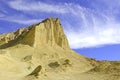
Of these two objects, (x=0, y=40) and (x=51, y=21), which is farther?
(x=0, y=40)

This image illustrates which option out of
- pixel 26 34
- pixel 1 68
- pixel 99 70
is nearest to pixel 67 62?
pixel 99 70

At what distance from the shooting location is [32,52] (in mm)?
57812

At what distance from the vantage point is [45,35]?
218 feet

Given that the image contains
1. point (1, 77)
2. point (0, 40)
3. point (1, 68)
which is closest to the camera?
point (1, 77)

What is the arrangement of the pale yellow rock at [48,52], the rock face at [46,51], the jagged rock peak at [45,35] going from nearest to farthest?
1. the pale yellow rock at [48,52]
2. the rock face at [46,51]
3. the jagged rock peak at [45,35]

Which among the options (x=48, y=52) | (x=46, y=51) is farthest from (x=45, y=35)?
(x=48, y=52)

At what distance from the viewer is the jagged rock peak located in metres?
63.3

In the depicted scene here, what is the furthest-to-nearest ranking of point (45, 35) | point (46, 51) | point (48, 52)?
1. point (45, 35)
2. point (46, 51)
3. point (48, 52)

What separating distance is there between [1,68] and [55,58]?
21.5m

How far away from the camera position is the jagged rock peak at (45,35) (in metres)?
63.3

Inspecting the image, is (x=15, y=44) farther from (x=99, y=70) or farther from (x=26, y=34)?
(x=99, y=70)

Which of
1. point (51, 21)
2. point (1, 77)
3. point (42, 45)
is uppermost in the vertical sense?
point (51, 21)

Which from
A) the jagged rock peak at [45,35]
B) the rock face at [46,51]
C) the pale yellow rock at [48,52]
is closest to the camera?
the pale yellow rock at [48,52]

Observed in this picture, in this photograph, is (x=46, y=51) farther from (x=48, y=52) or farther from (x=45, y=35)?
(x=45, y=35)
